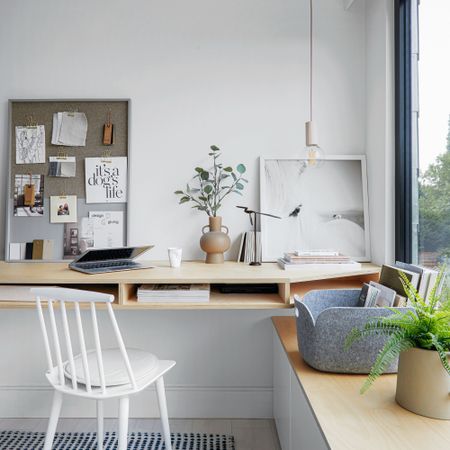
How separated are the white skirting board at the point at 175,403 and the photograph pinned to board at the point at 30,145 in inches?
49.3

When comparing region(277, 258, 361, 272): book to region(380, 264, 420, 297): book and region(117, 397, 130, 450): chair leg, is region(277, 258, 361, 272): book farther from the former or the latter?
region(117, 397, 130, 450): chair leg

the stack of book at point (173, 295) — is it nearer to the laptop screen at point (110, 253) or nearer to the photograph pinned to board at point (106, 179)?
the laptop screen at point (110, 253)

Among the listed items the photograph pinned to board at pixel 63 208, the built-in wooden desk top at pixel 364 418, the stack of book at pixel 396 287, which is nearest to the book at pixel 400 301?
the stack of book at pixel 396 287

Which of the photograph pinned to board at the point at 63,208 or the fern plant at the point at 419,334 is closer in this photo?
the fern plant at the point at 419,334

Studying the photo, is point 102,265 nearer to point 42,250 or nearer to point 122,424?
point 42,250

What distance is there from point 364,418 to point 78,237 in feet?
5.56

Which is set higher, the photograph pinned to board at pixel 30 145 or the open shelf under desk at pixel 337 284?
the photograph pinned to board at pixel 30 145

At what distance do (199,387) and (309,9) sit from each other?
2.18 meters

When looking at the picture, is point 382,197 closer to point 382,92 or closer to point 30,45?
point 382,92

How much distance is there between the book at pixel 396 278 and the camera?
151 cm

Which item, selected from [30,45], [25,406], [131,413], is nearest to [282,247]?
[131,413]

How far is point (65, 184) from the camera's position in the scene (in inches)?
86.5

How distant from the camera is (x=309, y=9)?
2.23 meters

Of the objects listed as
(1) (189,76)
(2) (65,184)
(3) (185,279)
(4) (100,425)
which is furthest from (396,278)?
(2) (65,184)
